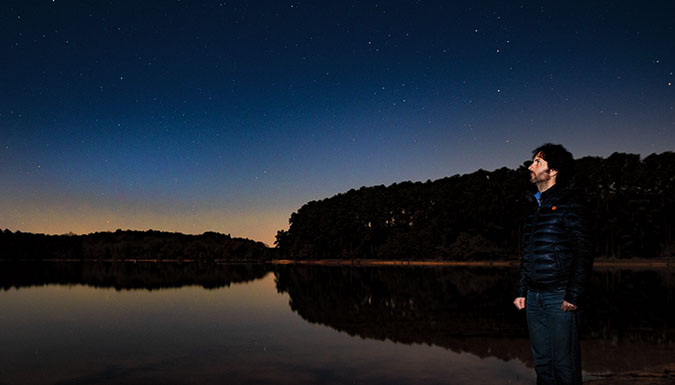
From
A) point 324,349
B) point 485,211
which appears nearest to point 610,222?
point 485,211

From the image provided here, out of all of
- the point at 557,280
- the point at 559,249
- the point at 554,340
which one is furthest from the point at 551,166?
the point at 554,340

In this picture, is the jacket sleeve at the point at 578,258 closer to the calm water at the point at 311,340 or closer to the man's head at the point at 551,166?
the man's head at the point at 551,166

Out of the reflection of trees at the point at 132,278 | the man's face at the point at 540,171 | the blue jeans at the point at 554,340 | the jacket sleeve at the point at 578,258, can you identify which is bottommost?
the reflection of trees at the point at 132,278

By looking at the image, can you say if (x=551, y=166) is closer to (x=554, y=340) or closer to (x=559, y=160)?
(x=559, y=160)

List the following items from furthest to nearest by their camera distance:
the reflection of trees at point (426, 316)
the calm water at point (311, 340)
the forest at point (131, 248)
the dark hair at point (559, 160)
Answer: the forest at point (131, 248), the reflection of trees at point (426, 316), the calm water at point (311, 340), the dark hair at point (559, 160)

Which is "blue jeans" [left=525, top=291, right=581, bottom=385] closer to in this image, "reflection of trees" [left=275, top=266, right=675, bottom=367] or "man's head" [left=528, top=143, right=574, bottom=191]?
"man's head" [left=528, top=143, right=574, bottom=191]

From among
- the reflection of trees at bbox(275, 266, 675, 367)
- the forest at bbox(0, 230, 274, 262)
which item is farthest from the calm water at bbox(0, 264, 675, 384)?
the forest at bbox(0, 230, 274, 262)

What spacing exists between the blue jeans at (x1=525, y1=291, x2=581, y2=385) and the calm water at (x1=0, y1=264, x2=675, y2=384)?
4445 mm

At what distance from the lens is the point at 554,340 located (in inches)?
210

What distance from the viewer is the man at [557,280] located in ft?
17.1

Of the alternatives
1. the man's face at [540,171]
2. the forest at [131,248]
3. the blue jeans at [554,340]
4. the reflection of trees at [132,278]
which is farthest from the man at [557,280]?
the forest at [131,248]

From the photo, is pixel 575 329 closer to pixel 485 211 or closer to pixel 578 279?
pixel 578 279

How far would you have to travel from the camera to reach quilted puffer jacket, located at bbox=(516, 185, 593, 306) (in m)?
5.19

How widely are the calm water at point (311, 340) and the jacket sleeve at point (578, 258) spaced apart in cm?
506
